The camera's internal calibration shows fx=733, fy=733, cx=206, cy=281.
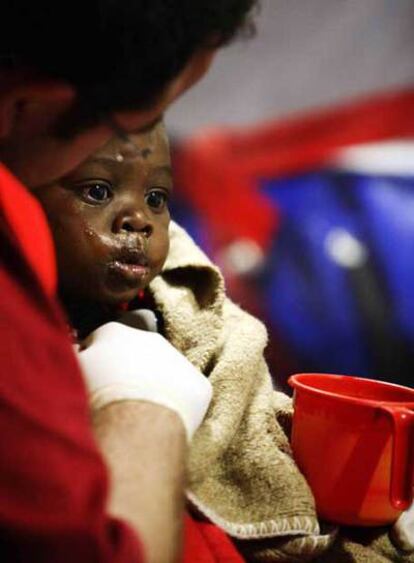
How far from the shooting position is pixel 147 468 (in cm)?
46

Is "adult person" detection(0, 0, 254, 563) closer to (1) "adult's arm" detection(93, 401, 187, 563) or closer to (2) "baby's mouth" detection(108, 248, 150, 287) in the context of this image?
(1) "adult's arm" detection(93, 401, 187, 563)

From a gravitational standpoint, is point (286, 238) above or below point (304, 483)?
below

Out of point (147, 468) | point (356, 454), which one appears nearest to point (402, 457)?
point (356, 454)

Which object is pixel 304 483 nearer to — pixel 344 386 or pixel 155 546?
pixel 344 386

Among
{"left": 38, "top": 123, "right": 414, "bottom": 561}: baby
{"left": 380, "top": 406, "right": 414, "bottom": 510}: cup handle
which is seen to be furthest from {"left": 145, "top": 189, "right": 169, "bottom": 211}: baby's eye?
{"left": 380, "top": 406, "right": 414, "bottom": 510}: cup handle

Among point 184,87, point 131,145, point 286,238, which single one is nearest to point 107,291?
point 131,145

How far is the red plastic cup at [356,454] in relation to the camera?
2.05 feet

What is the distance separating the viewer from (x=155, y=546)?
1.42ft

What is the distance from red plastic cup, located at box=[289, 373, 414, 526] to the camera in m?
0.62

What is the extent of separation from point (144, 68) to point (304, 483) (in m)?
0.40

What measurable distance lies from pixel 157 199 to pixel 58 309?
33cm

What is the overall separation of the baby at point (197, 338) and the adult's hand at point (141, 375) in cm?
10

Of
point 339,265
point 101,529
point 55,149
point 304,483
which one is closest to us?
point 101,529

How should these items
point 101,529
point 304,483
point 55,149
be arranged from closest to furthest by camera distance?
point 101,529
point 55,149
point 304,483
